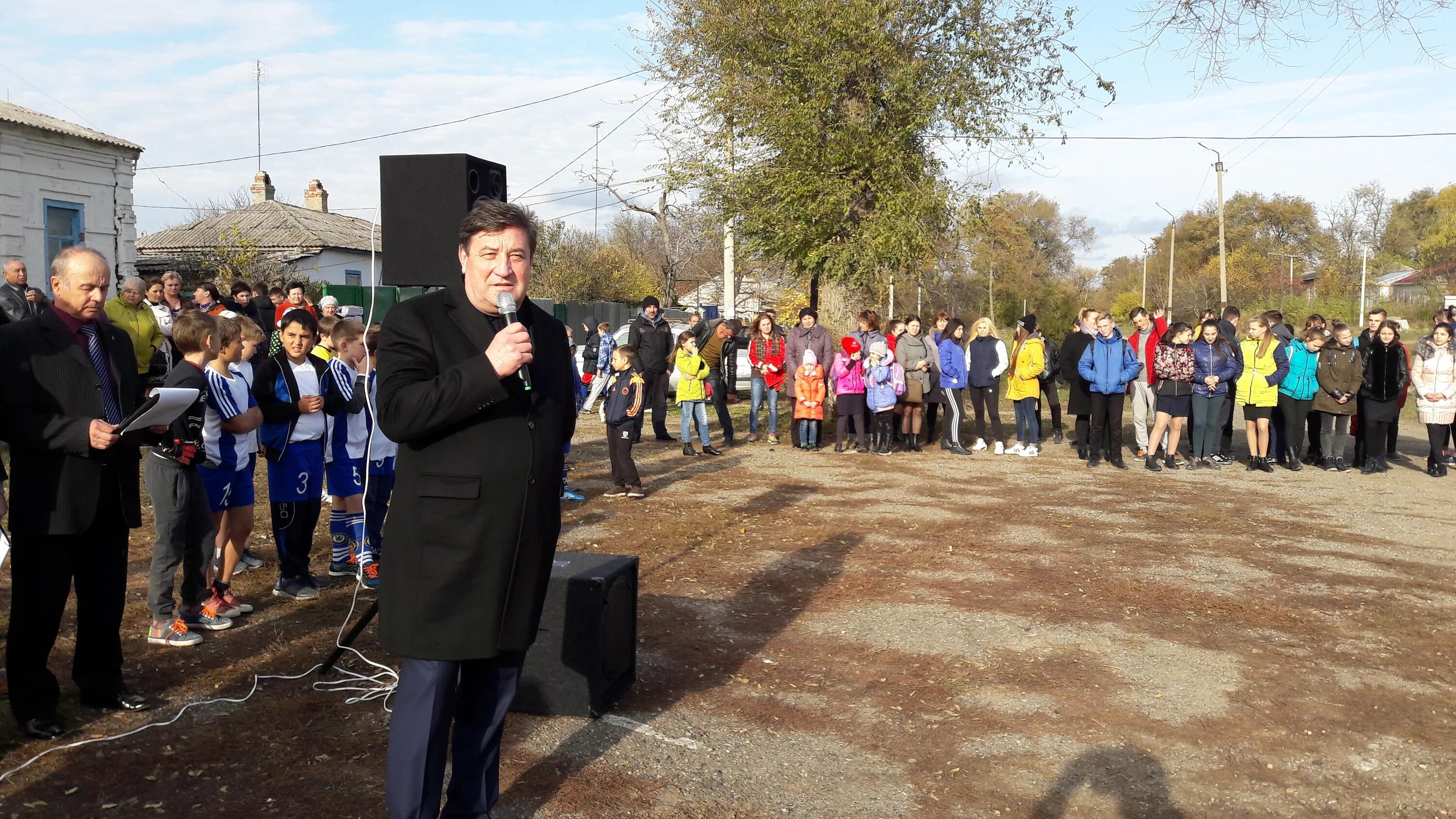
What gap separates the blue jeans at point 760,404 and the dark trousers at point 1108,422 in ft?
14.1

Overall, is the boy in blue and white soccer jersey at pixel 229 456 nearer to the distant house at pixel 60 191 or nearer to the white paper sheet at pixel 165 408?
the white paper sheet at pixel 165 408

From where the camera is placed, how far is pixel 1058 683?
211 inches

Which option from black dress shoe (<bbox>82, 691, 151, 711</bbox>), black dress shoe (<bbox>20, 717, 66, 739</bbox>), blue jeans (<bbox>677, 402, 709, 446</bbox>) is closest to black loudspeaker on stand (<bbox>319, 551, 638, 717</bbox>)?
black dress shoe (<bbox>82, 691, 151, 711</bbox>)

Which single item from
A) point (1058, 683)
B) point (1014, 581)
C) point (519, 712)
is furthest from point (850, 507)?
point (519, 712)

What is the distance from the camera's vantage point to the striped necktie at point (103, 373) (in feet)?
14.6

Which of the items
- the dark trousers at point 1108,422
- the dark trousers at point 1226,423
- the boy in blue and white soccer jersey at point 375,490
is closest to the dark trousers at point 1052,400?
the dark trousers at point 1108,422

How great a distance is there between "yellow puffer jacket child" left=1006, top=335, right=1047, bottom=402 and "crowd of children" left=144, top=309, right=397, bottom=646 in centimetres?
904

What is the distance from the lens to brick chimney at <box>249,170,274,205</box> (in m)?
40.4

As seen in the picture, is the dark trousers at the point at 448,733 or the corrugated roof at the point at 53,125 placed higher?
the corrugated roof at the point at 53,125

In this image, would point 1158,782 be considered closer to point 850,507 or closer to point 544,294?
point 850,507

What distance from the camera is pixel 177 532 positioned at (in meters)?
5.48

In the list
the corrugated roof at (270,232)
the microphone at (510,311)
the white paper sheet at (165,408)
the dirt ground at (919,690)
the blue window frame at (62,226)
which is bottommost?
the dirt ground at (919,690)

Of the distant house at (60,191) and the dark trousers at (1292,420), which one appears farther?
the distant house at (60,191)

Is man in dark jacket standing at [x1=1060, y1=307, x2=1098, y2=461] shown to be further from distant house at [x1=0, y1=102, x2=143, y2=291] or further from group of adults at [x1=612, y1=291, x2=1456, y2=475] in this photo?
distant house at [x1=0, y1=102, x2=143, y2=291]
